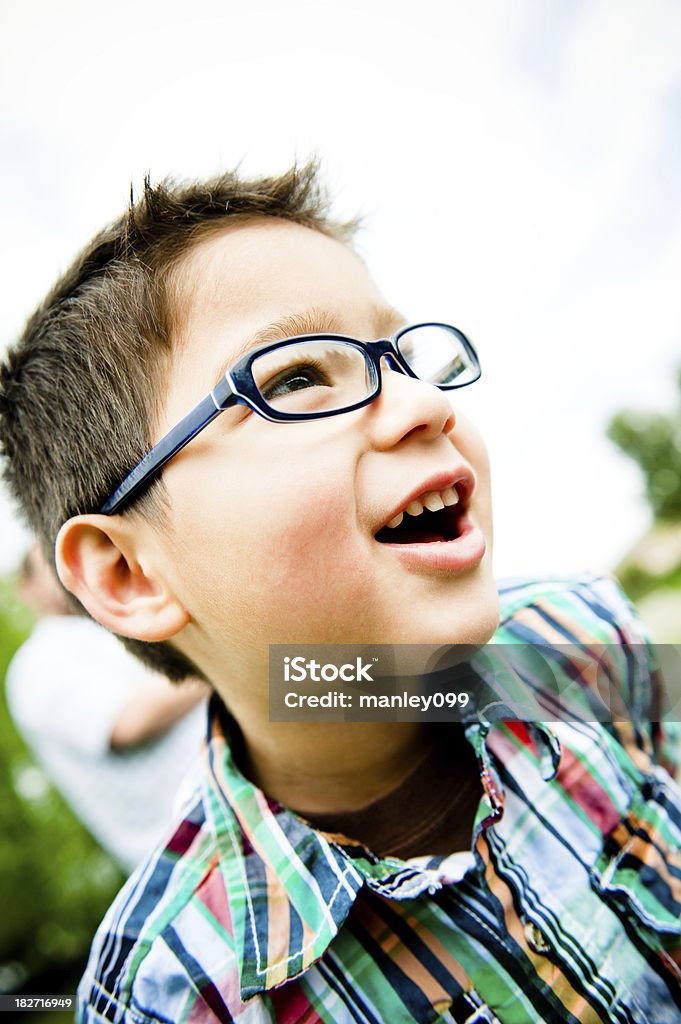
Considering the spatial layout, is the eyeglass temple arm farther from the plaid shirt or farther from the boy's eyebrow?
the plaid shirt

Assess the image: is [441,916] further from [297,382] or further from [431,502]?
[297,382]

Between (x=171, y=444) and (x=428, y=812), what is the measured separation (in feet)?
1.27

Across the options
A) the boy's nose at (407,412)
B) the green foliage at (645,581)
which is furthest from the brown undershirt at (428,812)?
the green foliage at (645,581)

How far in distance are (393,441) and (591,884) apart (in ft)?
1.25

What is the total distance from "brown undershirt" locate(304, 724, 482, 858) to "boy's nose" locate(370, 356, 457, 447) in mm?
289

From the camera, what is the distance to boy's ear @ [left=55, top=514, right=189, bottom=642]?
541 mm

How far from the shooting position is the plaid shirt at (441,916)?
46 centimetres

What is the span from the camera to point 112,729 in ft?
2.89

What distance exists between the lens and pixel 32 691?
0.98m

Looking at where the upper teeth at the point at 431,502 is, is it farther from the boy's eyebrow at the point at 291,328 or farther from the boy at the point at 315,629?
the boy's eyebrow at the point at 291,328

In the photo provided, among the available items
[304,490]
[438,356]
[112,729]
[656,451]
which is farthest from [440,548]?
[656,451]

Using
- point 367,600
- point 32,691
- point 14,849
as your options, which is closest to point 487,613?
point 367,600

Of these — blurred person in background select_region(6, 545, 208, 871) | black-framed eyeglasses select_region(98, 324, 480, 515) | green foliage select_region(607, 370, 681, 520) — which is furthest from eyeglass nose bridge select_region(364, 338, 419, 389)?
green foliage select_region(607, 370, 681, 520)

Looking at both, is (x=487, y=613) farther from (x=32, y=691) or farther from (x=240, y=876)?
(x=32, y=691)
